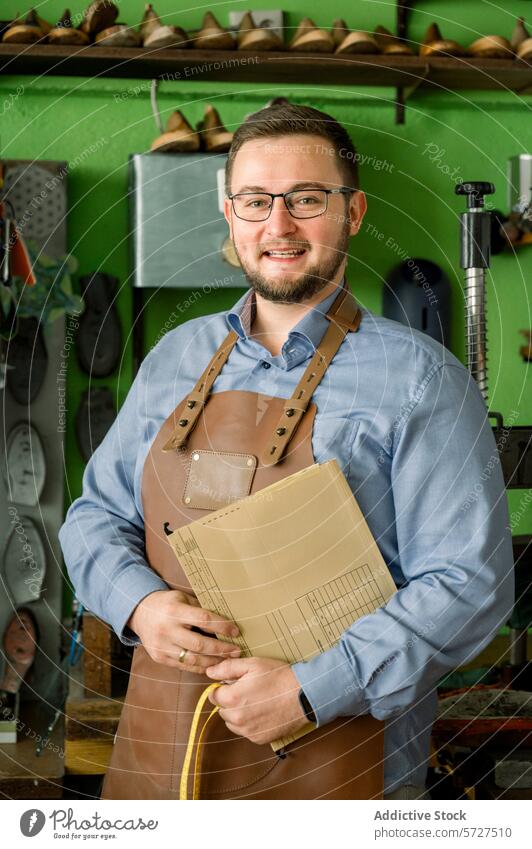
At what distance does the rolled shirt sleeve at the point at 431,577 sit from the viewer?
1088mm

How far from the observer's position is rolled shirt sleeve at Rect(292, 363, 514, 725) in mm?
1088

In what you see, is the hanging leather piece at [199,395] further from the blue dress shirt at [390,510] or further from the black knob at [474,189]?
the black knob at [474,189]

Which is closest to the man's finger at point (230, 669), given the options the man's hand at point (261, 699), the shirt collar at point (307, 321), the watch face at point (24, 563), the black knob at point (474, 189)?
the man's hand at point (261, 699)

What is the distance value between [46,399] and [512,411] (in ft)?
3.52

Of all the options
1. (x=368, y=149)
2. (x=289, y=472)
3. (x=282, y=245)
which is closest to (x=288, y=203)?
(x=282, y=245)

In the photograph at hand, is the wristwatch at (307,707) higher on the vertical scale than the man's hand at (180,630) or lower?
lower

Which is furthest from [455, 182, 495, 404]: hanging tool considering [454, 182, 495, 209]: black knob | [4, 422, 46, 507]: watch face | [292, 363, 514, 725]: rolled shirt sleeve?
[4, 422, 46, 507]: watch face

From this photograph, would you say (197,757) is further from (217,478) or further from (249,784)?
(217,478)

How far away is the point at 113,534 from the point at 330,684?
35 cm

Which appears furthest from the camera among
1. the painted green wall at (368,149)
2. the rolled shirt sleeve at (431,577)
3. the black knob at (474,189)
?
the painted green wall at (368,149)

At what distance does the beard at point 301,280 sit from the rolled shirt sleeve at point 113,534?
226 mm

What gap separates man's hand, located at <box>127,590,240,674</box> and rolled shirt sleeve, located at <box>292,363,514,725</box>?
0.09 m

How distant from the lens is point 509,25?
2.51 m
